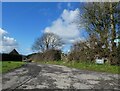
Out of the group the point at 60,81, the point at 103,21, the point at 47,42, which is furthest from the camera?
the point at 47,42

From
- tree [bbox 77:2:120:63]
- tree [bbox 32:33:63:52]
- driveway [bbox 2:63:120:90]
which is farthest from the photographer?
tree [bbox 32:33:63:52]

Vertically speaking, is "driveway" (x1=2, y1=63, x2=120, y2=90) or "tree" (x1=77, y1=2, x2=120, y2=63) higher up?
"tree" (x1=77, y1=2, x2=120, y2=63)

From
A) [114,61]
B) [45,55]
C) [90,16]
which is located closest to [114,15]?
[90,16]

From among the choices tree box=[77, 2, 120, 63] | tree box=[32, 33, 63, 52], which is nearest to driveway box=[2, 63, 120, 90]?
tree box=[77, 2, 120, 63]

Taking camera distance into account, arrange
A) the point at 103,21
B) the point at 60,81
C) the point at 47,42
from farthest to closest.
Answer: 1. the point at 47,42
2. the point at 103,21
3. the point at 60,81

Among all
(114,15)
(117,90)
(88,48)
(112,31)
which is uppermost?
(114,15)

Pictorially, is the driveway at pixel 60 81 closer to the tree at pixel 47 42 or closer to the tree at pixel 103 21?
the tree at pixel 103 21

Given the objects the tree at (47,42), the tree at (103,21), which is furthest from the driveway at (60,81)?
the tree at (47,42)

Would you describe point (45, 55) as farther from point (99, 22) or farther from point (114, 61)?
point (114, 61)

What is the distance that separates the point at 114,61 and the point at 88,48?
448 centimetres

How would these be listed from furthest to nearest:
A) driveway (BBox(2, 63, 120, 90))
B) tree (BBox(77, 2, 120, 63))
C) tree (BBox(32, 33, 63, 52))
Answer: tree (BBox(32, 33, 63, 52)), tree (BBox(77, 2, 120, 63)), driveway (BBox(2, 63, 120, 90))

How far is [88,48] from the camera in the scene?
31094 millimetres

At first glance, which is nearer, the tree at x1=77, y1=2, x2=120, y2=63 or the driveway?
the driveway

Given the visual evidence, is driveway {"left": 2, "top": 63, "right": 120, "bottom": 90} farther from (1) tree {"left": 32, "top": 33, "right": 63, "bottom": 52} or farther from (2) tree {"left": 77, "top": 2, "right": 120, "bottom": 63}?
(1) tree {"left": 32, "top": 33, "right": 63, "bottom": 52}
